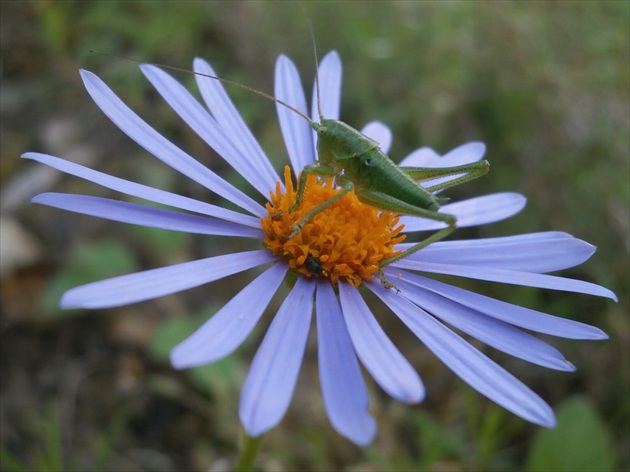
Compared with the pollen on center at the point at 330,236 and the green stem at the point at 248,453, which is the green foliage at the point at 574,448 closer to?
the pollen on center at the point at 330,236

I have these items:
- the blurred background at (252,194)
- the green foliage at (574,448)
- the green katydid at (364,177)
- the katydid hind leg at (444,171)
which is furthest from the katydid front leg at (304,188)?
the green foliage at (574,448)

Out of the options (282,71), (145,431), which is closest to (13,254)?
(145,431)

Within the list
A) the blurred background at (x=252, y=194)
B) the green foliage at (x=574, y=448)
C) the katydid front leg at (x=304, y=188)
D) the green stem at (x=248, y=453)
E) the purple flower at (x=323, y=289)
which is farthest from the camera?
the blurred background at (x=252, y=194)

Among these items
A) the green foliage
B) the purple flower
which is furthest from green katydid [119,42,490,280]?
the green foliage

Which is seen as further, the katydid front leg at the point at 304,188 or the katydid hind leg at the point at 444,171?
the katydid hind leg at the point at 444,171

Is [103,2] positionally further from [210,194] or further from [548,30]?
[548,30]

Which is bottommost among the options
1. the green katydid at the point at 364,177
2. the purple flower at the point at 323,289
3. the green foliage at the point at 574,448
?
the green foliage at the point at 574,448

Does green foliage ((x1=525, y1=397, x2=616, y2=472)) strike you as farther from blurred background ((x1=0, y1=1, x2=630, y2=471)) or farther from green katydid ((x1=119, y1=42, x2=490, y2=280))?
green katydid ((x1=119, y1=42, x2=490, y2=280))
